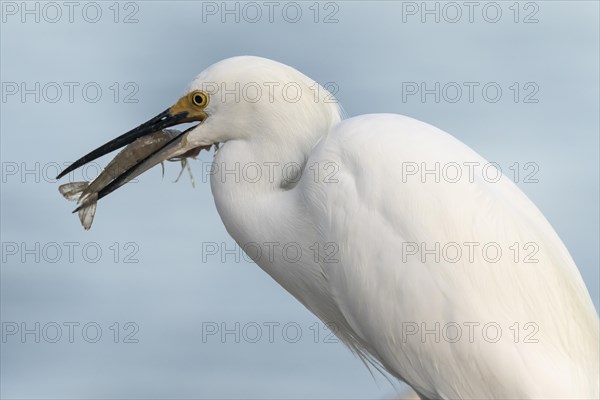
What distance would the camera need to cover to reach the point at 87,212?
21.5ft

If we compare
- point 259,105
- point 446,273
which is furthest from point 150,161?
point 446,273

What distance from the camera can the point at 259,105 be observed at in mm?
6039

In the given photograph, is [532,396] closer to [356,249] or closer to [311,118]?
[356,249]

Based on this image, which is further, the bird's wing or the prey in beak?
the prey in beak

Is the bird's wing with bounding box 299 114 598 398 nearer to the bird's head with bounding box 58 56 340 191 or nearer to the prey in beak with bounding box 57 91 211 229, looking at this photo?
the bird's head with bounding box 58 56 340 191

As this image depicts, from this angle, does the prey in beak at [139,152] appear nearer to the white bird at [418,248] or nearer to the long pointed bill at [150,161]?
the long pointed bill at [150,161]

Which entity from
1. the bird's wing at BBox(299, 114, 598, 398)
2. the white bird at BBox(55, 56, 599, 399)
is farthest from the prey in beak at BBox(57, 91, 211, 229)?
the bird's wing at BBox(299, 114, 598, 398)

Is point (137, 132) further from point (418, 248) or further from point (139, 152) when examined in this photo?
point (418, 248)

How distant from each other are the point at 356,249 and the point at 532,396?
1.01m

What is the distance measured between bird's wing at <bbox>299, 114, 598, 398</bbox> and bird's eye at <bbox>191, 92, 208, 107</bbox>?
73 centimetres

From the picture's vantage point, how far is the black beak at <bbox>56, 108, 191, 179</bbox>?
20.7 ft

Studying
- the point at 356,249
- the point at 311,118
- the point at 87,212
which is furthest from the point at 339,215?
the point at 87,212

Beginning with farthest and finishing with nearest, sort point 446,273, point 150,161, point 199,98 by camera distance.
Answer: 1. point 150,161
2. point 199,98
3. point 446,273

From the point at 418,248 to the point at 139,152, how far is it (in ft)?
5.41
